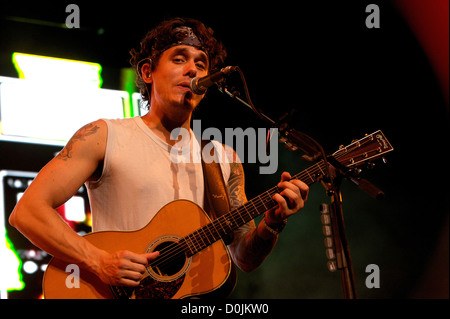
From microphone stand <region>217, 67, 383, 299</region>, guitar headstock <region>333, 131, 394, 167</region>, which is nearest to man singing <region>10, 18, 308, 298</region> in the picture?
guitar headstock <region>333, 131, 394, 167</region>

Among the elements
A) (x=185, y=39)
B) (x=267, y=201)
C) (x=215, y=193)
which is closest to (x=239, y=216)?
(x=267, y=201)

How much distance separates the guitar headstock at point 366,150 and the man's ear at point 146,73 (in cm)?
164

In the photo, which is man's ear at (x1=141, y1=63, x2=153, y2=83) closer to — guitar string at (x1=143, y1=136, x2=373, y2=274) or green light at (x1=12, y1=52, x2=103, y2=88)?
guitar string at (x1=143, y1=136, x2=373, y2=274)

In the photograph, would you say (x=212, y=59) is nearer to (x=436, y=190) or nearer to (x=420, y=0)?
(x=420, y=0)

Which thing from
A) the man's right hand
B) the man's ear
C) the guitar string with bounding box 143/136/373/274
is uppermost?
the man's ear

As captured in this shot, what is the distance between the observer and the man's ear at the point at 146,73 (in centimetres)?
372

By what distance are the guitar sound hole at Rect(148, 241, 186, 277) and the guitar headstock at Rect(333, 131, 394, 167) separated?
1.08 metres

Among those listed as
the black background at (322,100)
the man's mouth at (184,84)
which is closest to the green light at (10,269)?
the black background at (322,100)

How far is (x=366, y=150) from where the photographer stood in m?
2.73

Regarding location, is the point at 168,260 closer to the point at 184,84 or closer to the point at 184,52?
the point at 184,84

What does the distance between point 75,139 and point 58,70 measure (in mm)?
2790

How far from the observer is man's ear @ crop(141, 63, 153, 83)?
12.2 ft

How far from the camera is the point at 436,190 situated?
565 cm

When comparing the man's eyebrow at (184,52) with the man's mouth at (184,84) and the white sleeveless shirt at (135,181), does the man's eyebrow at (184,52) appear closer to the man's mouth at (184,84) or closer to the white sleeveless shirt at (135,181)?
the man's mouth at (184,84)
